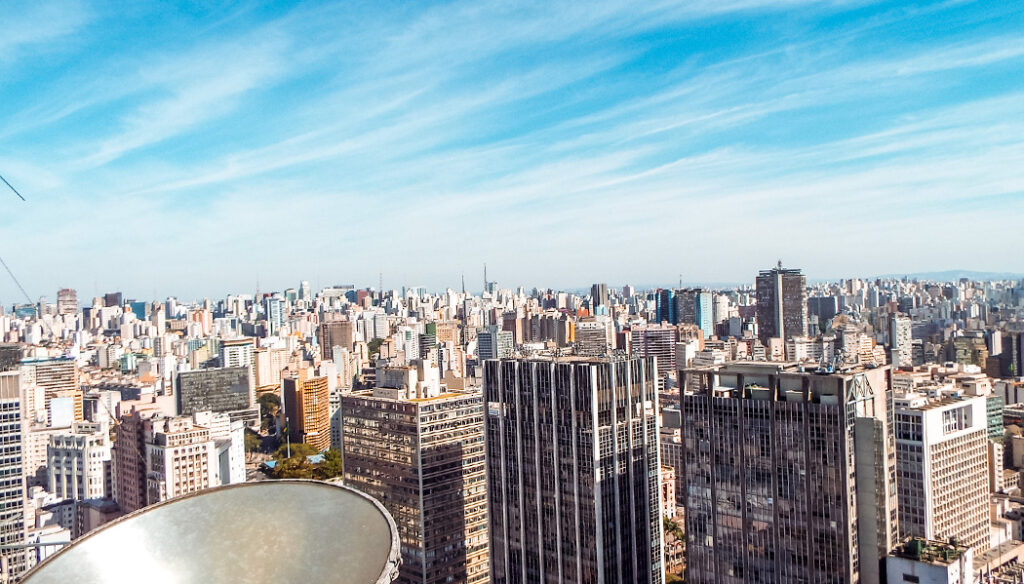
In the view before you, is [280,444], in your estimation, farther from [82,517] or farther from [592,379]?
[592,379]

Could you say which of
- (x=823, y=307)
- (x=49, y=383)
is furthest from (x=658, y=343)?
(x=49, y=383)

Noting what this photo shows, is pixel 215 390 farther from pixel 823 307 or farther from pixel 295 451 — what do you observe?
pixel 823 307

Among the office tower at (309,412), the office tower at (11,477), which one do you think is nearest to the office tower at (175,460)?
the office tower at (11,477)

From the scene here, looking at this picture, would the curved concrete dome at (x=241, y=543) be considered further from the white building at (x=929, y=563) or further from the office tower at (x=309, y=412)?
the office tower at (x=309, y=412)

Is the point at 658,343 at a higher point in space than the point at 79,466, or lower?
higher

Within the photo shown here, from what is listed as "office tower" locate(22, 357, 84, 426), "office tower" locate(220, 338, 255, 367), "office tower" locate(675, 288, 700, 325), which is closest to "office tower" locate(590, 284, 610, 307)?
"office tower" locate(675, 288, 700, 325)

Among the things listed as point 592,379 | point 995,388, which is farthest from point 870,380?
point 995,388
